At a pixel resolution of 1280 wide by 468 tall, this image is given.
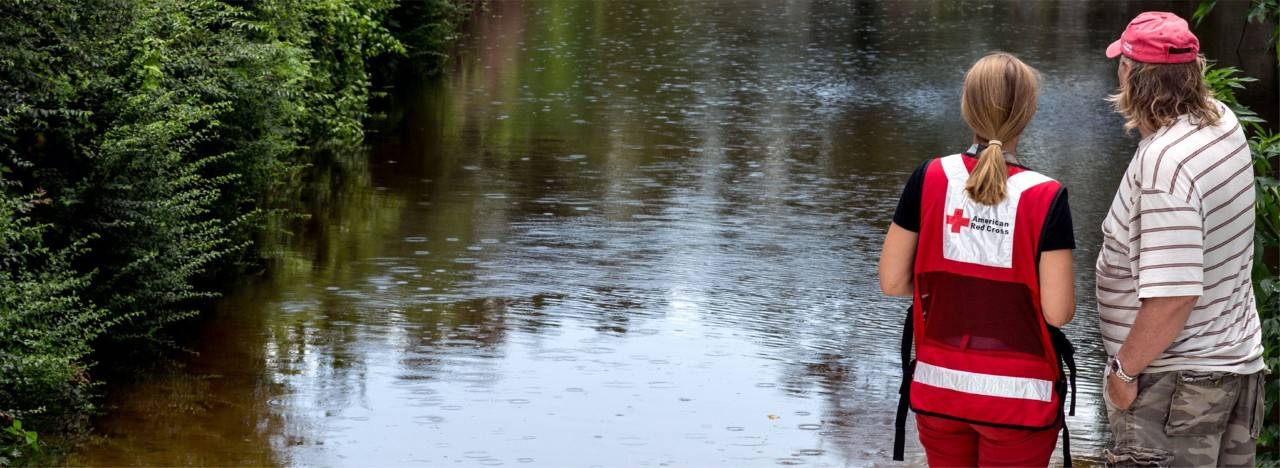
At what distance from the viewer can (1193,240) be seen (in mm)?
3330

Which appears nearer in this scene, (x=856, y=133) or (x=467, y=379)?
(x=467, y=379)

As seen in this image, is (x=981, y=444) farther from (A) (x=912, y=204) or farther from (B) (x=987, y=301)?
(A) (x=912, y=204)

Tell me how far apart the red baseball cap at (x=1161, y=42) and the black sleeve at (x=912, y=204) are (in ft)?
1.83

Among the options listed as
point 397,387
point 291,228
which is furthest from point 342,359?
point 291,228

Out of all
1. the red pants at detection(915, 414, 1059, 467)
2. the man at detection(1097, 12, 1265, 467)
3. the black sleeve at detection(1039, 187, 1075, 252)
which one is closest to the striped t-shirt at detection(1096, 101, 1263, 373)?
the man at detection(1097, 12, 1265, 467)

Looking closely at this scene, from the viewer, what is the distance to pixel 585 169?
573 inches

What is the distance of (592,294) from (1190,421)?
250 inches

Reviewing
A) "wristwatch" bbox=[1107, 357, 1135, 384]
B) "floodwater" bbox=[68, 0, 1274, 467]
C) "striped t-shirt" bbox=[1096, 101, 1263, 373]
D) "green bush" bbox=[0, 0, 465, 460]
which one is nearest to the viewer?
"striped t-shirt" bbox=[1096, 101, 1263, 373]

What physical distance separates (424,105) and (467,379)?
12358mm

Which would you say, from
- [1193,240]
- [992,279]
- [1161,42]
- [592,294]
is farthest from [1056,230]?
[592,294]

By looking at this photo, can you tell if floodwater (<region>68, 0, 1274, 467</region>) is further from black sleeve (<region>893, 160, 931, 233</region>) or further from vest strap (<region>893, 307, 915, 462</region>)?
black sleeve (<region>893, 160, 931, 233</region>)

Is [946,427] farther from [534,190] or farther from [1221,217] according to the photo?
[534,190]

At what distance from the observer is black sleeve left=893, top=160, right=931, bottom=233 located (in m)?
3.67

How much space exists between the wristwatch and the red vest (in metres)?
0.15
